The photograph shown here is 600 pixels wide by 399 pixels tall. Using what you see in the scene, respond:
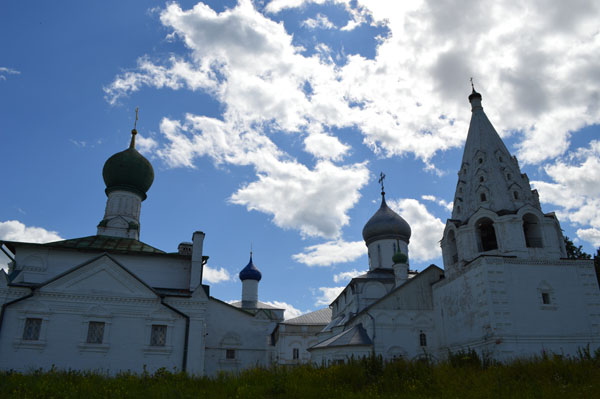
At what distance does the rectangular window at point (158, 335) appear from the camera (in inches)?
616

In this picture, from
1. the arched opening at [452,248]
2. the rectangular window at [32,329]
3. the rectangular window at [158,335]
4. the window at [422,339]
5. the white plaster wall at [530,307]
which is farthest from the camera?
the window at [422,339]

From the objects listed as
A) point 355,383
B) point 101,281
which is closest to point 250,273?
point 101,281

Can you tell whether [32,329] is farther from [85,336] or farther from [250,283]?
[250,283]

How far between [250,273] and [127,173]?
68.0ft

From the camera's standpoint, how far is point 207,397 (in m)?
8.88

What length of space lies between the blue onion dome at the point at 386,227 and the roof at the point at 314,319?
→ 8319 mm

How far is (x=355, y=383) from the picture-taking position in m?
9.99

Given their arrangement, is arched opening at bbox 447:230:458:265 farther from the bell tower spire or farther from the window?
the window

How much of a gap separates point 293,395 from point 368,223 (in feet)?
73.7

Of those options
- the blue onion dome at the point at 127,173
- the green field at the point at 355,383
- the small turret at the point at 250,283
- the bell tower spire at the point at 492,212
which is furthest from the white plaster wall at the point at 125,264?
the small turret at the point at 250,283

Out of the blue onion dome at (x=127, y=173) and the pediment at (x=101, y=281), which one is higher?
the blue onion dome at (x=127, y=173)

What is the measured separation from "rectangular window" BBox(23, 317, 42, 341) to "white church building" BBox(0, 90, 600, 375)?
30 mm

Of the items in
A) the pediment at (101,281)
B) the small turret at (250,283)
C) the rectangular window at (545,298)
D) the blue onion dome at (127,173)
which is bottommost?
the rectangular window at (545,298)

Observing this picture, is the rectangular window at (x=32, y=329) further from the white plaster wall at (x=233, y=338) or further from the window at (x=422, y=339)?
the window at (x=422, y=339)
